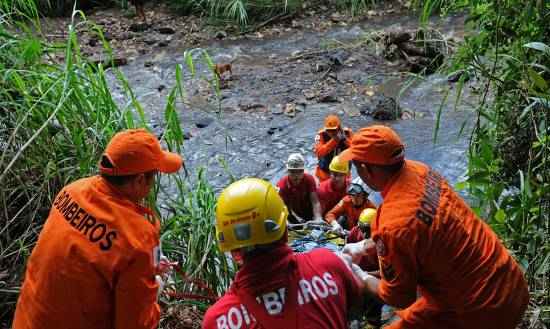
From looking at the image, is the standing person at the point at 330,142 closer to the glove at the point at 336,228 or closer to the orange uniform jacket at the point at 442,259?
the glove at the point at 336,228

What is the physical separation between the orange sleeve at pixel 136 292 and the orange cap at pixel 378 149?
87 cm

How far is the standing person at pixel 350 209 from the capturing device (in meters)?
4.45

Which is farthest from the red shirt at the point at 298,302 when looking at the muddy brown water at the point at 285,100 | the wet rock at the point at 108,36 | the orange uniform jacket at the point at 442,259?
the wet rock at the point at 108,36

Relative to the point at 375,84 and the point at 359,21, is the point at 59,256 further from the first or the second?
the point at 359,21

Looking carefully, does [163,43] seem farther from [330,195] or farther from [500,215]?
[500,215]

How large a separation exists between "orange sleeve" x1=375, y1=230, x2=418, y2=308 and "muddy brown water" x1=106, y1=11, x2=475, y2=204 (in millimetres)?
4320

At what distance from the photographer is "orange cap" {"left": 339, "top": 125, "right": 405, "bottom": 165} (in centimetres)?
214

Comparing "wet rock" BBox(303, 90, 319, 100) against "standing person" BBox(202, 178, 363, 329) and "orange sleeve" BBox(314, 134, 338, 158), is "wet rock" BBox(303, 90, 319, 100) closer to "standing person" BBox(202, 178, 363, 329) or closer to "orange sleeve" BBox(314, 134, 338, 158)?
"orange sleeve" BBox(314, 134, 338, 158)

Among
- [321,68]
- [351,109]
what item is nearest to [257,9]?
[321,68]

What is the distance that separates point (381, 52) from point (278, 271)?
362 inches

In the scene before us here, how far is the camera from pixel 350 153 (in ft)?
7.26

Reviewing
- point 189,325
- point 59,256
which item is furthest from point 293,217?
point 59,256

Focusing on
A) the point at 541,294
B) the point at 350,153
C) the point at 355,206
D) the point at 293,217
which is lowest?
the point at 293,217

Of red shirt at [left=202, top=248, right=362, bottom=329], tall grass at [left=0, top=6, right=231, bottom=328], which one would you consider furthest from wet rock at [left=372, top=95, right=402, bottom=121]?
red shirt at [left=202, top=248, right=362, bottom=329]
